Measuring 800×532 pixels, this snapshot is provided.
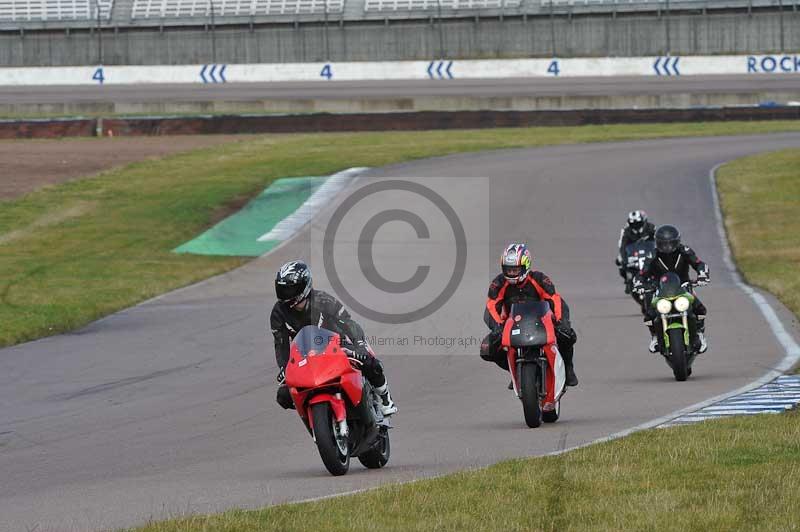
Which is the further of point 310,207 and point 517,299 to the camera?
point 310,207

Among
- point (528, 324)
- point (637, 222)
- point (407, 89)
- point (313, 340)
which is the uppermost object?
point (407, 89)

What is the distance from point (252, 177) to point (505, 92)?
18487mm

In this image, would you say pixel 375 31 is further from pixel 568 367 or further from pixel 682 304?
pixel 568 367

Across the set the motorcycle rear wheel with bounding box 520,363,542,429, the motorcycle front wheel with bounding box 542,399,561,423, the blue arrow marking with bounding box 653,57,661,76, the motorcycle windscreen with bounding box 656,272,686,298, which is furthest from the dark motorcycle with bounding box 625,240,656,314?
the blue arrow marking with bounding box 653,57,661,76

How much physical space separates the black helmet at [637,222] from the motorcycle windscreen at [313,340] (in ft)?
39.3

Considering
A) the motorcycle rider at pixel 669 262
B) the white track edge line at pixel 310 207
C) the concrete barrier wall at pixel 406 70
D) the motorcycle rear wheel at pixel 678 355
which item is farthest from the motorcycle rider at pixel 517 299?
the concrete barrier wall at pixel 406 70

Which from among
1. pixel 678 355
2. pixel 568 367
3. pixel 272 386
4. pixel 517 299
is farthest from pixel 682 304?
pixel 272 386

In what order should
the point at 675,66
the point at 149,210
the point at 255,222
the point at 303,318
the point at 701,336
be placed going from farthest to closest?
1. the point at 675,66
2. the point at 149,210
3. the point at 255,222
4. the point at 701,336
5. the point at 303,318

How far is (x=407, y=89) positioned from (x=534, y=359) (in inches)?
1765

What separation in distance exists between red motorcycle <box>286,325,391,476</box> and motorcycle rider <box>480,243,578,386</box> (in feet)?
7.95

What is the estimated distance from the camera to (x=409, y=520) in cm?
757

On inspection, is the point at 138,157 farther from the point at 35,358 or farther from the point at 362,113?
the point at 35,358

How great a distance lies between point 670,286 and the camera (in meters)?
14.7

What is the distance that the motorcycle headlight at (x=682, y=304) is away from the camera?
14.4 m
